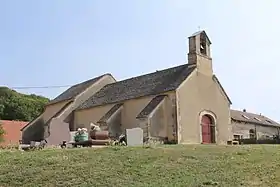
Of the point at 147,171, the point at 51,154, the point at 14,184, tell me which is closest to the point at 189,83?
the point at 51,154

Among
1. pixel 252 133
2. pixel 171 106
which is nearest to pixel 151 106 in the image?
pixel 171 106

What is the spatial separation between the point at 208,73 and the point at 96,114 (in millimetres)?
10100

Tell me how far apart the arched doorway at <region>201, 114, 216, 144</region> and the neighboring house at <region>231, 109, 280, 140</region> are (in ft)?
32.7

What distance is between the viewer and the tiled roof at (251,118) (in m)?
48.0

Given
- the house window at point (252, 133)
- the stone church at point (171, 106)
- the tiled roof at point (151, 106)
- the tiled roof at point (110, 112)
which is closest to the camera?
the tiled roof at point (151, 106)

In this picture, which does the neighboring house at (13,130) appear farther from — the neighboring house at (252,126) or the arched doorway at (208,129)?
the neighboring house at (252,126)

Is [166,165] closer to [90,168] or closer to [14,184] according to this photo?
[90,168]

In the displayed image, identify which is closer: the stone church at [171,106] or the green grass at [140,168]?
the green grass at [140,168]

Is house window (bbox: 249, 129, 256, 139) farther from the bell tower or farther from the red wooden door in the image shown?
the bell tower

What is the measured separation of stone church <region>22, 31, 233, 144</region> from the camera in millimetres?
30969

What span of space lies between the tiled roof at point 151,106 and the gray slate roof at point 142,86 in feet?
1.87

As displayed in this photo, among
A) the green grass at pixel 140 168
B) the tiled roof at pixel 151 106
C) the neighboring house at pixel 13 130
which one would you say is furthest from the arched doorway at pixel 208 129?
the neighboring house at pixel 13 130

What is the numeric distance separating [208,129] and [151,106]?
5394mm

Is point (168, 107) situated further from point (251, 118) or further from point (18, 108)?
point (18, 108)
